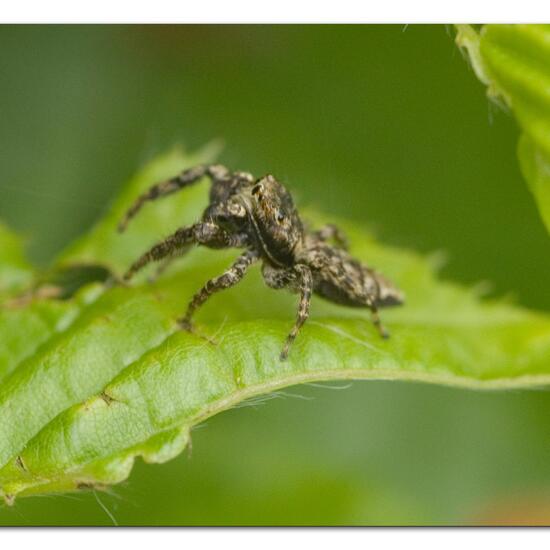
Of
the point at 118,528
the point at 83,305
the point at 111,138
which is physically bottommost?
the point at 118,528

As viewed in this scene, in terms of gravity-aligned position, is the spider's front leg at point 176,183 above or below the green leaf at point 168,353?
above

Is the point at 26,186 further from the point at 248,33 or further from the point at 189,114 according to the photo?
the point at 248,33

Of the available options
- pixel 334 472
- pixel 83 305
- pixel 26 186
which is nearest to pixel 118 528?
pixel 83 305

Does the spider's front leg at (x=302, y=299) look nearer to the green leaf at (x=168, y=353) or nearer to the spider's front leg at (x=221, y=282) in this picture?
the green leaf at (x=168, y=353)

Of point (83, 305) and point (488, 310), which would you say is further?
point (488, 310)

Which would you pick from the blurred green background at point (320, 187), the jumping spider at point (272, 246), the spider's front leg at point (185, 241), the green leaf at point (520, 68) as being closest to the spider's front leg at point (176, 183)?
the jumping spider at point (272, 246)

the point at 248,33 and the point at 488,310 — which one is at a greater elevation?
the point at 248,33
